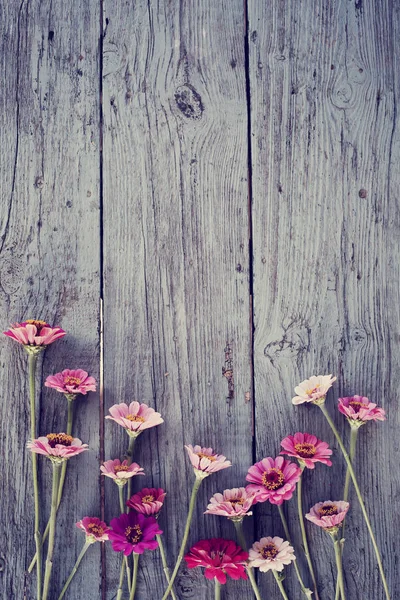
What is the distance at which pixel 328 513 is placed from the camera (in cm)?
84

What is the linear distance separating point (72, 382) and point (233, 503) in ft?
0.94

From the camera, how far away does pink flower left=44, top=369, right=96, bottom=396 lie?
864 millimetres

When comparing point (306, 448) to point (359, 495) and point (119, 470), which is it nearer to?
point (359, 495)

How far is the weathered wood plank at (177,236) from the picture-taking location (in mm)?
917

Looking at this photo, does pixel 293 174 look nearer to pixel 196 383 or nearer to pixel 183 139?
pixel 183 139

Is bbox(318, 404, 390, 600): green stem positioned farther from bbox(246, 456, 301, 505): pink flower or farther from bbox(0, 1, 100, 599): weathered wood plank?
bbox(0, 1, 100, 599): weathered wood plank

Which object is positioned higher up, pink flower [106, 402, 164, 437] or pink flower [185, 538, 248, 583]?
pink flower [106, 402, 164, 437]

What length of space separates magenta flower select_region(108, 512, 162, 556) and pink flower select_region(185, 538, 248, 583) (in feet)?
0.19

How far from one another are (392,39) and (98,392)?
73cm

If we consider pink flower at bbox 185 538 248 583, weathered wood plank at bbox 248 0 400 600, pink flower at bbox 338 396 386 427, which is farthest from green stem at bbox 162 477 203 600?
pink flower at bbox 338 396 386 427

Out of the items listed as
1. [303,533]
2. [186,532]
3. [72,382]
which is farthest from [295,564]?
[72,382]

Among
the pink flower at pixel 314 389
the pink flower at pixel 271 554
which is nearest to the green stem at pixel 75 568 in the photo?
the pink flower at pixel 271 554

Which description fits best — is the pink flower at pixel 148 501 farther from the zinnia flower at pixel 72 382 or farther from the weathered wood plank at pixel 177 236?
the zinnia flower at pixel 72 382

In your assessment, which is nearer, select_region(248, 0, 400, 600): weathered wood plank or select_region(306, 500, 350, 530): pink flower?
select_region(306, 500, 350, 530): pink flower
